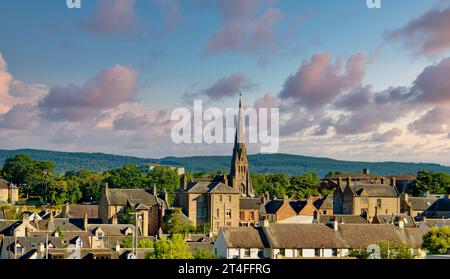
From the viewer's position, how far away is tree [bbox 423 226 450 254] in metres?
41.9

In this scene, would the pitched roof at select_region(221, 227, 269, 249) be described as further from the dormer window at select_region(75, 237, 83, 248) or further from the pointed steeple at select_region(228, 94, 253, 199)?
the pointed steeple at select_region(228, 94, 253, 199)

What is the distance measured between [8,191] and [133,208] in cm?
4328

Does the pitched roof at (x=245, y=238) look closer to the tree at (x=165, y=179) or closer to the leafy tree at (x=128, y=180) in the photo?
the tree at (x=165, y=179)

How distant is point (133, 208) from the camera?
2606 inches

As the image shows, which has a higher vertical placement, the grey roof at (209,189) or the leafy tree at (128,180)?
the leafy tree at (128,180)

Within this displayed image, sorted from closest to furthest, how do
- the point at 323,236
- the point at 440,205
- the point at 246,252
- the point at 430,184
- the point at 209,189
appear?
the point at 246,252 < the point at 323,236 < the point at 209,189 < the point at 440,205 < the point at 430,184

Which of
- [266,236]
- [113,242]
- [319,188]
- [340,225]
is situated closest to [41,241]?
[113,242]

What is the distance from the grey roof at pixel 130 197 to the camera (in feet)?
226

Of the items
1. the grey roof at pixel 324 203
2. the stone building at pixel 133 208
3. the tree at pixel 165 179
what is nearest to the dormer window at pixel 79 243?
the stone building at pixel 133 208

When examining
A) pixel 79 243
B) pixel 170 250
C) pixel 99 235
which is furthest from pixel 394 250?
pixel 99 235

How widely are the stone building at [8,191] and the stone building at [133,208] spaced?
35.0 meters

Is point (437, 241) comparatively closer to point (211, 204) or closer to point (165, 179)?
point (211, 204)
